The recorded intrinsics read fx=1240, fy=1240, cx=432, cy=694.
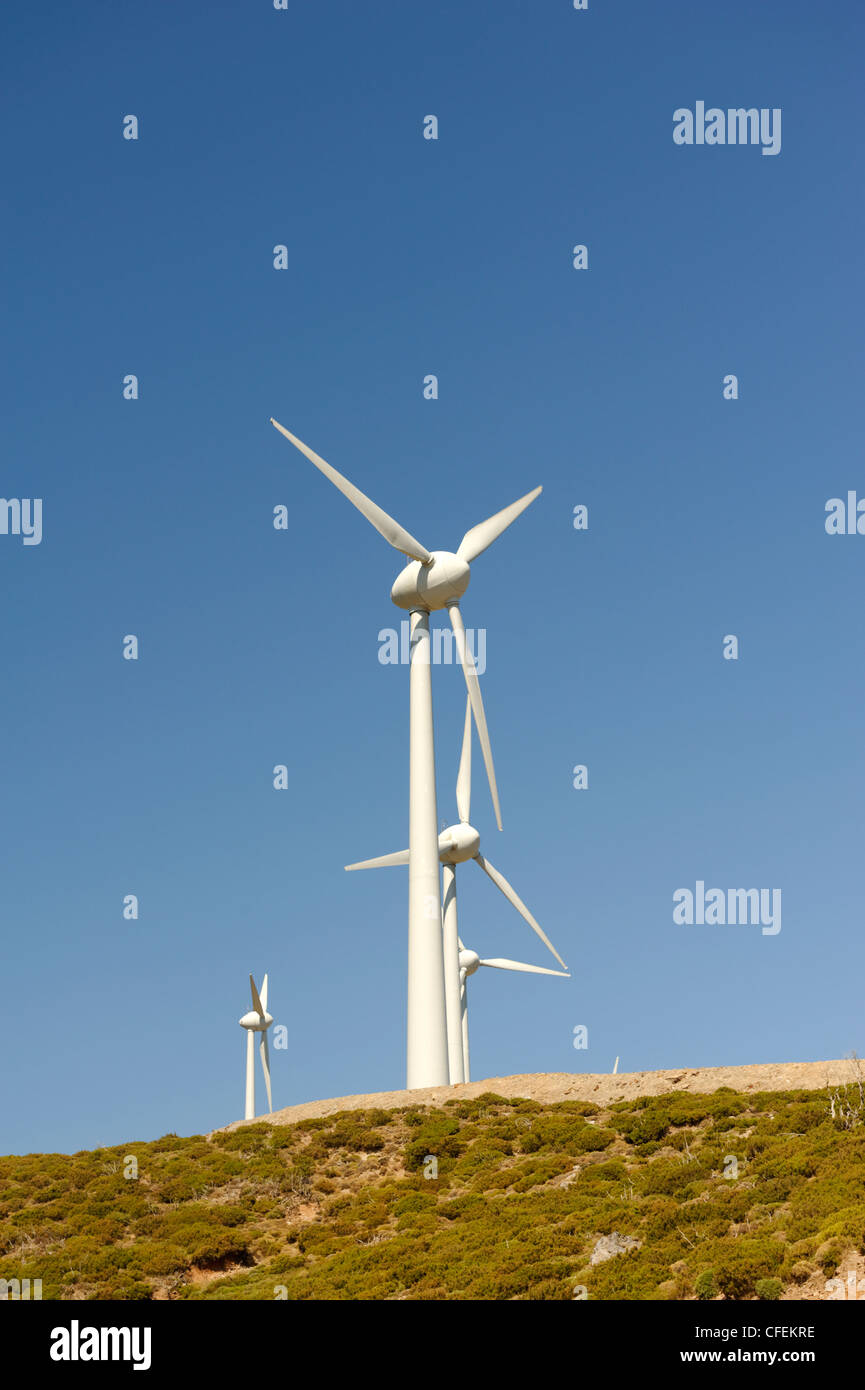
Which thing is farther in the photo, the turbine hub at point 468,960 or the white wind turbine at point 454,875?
the turbine hub at point 468,960

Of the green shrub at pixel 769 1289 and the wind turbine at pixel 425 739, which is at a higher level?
the wind turbine at pixel 425 739

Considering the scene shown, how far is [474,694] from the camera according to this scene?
54125 mm

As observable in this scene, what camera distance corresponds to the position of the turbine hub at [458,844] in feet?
226

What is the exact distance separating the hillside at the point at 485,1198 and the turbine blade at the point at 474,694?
12082 mm

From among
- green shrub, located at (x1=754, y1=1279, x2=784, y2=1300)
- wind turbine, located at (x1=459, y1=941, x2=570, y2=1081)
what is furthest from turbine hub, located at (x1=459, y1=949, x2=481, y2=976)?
green shrub, located at (x1=754, y1=1279, x2=784, y2=1300)

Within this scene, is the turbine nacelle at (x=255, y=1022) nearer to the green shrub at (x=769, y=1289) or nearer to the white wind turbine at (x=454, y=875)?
the white wind turbine at (x=454, y=875)

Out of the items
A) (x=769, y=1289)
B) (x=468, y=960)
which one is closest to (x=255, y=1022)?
(x=468, y=960)

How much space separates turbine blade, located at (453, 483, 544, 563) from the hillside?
24019 millimetres

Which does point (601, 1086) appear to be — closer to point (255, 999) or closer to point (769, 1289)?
point (769, 1289)

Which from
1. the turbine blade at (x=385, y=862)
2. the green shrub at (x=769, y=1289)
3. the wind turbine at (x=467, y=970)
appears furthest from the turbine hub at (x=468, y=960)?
the green shrub at (x=769, y=1289)
